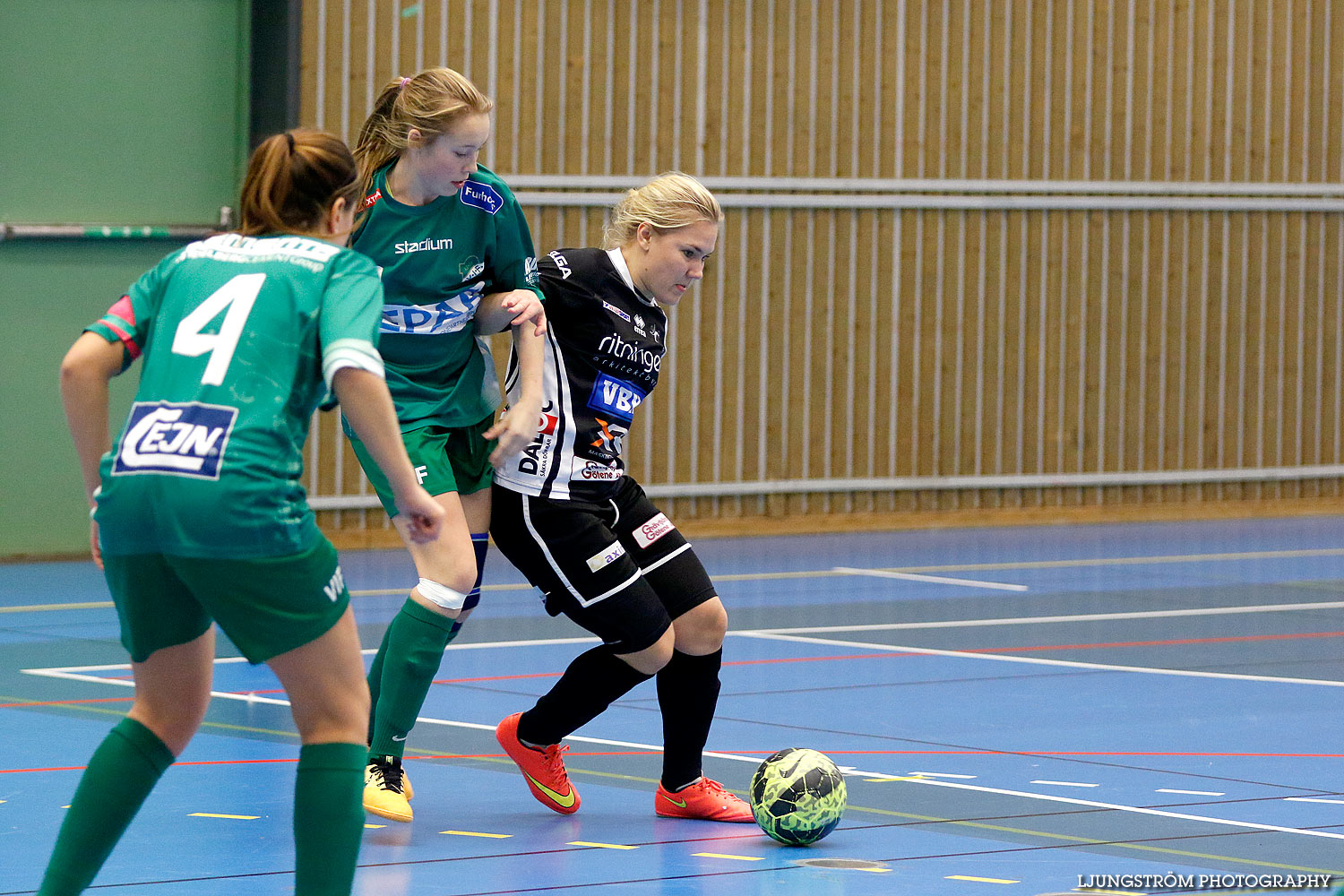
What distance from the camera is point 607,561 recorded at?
15.7 ft

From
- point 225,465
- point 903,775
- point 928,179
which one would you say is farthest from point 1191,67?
point 225,465

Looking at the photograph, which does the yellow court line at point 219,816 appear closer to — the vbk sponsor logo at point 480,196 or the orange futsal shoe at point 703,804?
the orange futsal shoe at point 703,804

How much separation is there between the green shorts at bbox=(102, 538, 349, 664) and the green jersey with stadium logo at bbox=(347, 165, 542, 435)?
59.5 inches

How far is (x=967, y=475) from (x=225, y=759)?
9589 millimetres

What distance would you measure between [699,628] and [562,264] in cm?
95

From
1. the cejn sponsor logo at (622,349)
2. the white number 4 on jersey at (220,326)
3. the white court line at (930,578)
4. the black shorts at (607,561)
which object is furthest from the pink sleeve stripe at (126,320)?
the white court line at (930,578)

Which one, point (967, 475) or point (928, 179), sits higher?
point (928, 179)

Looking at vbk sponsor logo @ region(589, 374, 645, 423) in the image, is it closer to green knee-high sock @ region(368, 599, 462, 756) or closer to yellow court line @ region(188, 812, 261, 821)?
green knee-high sock @ region(368, 599, 462, 756)

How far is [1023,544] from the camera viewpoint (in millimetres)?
13070

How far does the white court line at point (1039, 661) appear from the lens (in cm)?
745

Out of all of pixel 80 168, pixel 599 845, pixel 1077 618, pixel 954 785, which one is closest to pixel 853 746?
pixel 954 785

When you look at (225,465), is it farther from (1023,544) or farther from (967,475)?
(967,475)

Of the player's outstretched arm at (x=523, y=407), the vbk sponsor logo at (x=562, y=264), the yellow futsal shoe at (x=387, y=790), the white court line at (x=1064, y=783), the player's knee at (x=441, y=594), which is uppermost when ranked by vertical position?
the vbk sponsor logo at (x=562, y=264)

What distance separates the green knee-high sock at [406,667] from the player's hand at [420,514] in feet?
4.34
